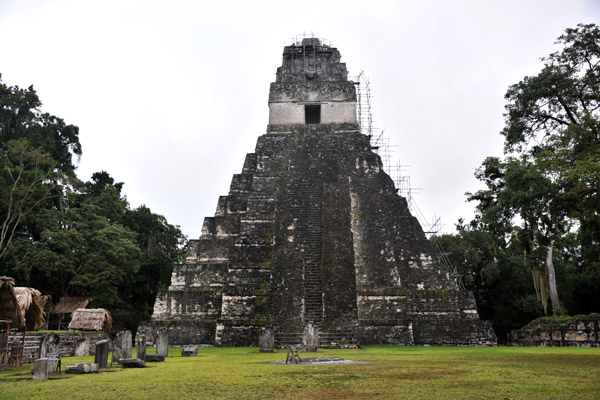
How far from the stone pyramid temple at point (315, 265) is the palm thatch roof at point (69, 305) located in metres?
4.69

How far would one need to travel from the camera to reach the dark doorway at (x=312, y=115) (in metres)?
23.1

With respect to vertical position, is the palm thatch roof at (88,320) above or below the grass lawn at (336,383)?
above

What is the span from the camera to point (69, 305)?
18.8 metres

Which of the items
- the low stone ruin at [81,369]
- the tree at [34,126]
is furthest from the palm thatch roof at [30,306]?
the tree at [34,126]

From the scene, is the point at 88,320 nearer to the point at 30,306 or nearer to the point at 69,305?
the point at 30,306

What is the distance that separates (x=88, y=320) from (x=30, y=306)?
3.15 m

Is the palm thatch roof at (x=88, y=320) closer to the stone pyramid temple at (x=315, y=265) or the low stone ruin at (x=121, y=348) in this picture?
the stone pyramid temple at (x=315, y=265)

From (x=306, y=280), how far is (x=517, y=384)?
9.84 meters

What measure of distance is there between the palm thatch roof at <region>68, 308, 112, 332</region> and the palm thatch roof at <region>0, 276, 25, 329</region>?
3.66 m

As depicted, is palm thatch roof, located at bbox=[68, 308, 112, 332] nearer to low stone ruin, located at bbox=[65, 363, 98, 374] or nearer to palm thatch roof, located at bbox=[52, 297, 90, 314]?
low stone ruin, located at bbox=[65, 363, 98, 374]

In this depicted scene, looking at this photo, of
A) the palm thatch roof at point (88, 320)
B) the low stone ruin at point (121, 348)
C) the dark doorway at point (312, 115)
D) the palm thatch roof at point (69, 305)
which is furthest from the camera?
the dark doorway at point (312, 115)

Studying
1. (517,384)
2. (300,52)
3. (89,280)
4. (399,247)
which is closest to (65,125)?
(89,280)

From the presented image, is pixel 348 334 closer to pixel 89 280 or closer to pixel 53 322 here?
pixel 89 280

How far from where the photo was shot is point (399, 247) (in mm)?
17125
